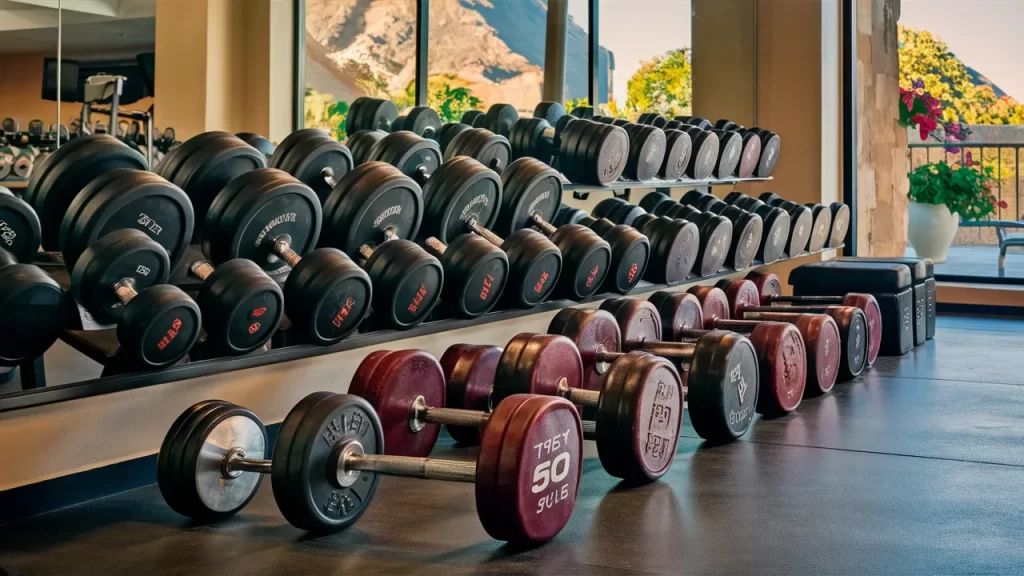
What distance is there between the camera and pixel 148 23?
3.85 metres

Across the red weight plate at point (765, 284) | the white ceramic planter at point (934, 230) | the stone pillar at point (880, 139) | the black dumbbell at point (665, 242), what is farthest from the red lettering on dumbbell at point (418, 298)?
the white ceramic planter at point (934, 230)

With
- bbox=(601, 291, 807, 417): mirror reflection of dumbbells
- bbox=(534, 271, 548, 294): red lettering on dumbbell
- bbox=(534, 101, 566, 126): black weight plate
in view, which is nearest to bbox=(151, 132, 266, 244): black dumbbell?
bbox=(534, 271, 548, 294): red lettering on dumbbell

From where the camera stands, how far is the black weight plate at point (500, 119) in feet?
13.5

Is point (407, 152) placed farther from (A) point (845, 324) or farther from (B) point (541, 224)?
(A) point (845, 324)

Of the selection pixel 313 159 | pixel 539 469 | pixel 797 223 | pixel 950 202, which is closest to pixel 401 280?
pixel 313 159

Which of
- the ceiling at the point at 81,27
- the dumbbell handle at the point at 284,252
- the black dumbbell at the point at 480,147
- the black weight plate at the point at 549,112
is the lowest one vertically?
the dumbbell handle at the point at 284,252

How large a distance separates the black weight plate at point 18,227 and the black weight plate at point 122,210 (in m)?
0.06

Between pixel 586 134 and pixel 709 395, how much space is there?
4.85 feet

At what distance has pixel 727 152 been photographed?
4.74 metres

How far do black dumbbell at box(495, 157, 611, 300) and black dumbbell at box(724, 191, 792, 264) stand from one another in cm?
157

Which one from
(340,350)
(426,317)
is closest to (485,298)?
(426,317)

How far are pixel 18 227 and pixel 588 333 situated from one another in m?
1.49

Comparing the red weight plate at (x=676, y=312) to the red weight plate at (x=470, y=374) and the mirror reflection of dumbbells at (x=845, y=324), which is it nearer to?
the mirror reflection of dumbbells at (x=845, y=324)

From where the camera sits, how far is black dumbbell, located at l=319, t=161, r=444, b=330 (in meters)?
2.53
